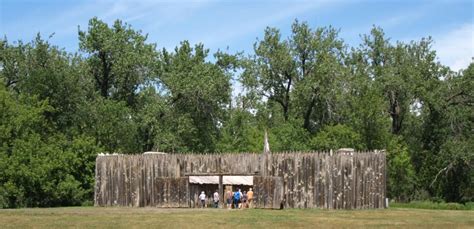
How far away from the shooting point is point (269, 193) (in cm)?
3344

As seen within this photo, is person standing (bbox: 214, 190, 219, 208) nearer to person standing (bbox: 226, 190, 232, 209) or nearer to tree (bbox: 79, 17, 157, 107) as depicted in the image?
person standing (bbox: 226, 190, 232, 209)

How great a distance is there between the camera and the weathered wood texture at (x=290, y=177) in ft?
109

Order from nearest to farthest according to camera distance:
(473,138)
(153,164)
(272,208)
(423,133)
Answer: (272,208) → (153,164) → (473,138) → (423,133)

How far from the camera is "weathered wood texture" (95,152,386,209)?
33125mm

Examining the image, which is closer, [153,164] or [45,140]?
[153,164]

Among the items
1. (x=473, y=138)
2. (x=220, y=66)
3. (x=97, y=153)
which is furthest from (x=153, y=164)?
(x=473, y=138)

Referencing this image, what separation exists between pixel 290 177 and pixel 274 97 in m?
20.1

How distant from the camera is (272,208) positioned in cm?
3319

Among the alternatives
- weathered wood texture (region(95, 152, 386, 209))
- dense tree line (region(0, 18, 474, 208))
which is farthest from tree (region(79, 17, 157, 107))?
weathered wood texture (region(95, 152, 386, 209))

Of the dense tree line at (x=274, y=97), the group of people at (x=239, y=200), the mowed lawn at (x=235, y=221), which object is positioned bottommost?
the mowed lawn at (x=235, y=221)

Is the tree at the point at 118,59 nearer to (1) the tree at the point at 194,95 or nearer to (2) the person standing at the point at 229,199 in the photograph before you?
(1) the tree at the point at 194,95

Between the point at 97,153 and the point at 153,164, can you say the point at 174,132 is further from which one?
the point at 153,164

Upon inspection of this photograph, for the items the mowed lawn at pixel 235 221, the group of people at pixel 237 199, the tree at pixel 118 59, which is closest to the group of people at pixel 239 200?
the group of people at pixel 237 199

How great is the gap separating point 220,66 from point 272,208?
71.5ft
